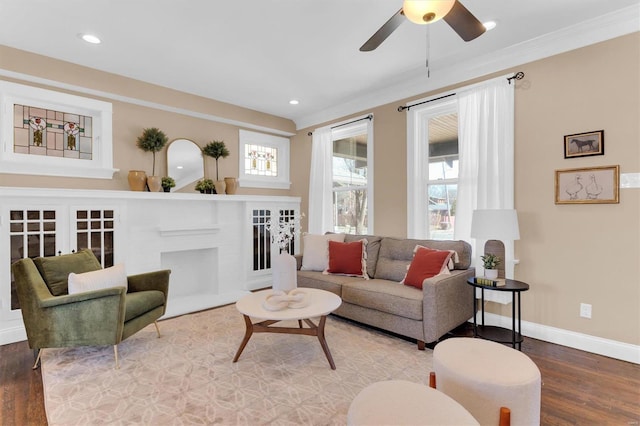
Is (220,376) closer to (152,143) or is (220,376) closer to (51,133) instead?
(152,143)

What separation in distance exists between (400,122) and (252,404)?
3523 millimetres

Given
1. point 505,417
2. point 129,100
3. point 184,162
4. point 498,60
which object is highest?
point 498,60

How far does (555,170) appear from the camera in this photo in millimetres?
2990

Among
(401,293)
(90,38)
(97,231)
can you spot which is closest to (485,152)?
(401,293)

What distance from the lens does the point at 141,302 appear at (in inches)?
114

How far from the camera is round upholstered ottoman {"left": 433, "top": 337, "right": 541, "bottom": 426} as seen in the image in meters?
1.50

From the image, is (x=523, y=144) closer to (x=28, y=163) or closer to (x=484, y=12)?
(x=484, y=12)

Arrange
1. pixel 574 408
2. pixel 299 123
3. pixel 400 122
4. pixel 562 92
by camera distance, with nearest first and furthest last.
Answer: pixel 574 408 < pixel 562 92 < pixel 400 122 < pixel 299 123

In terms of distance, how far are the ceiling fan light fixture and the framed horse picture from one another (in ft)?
6.49

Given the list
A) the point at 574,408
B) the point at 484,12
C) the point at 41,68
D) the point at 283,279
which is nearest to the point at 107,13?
the point at 41,68

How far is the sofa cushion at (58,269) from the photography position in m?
2.79

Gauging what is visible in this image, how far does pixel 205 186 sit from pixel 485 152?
11.7ft

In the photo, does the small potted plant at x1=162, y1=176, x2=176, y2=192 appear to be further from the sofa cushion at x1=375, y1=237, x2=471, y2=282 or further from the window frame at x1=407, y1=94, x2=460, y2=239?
the window frame at x1=407, y1=94, x2=460, y2=239

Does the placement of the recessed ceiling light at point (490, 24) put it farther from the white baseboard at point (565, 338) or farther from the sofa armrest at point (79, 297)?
the sofa armrest at point (79, 297)
